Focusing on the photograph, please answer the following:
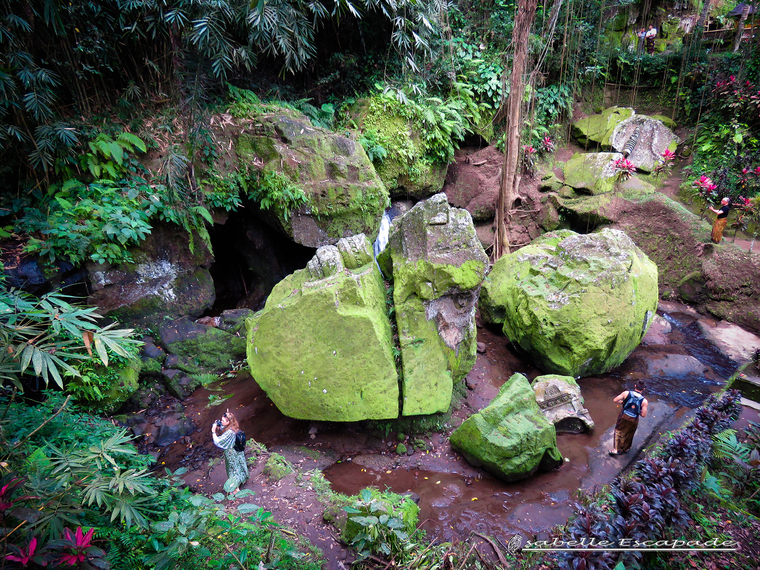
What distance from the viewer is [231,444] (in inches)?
138

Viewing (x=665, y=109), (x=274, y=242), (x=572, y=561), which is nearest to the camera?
(x=572, y=561)

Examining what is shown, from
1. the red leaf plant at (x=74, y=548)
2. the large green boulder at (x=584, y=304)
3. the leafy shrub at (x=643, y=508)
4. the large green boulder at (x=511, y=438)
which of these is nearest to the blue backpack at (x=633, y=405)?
the large green boulder at (x=511, y=438)

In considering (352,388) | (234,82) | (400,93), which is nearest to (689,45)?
(400,93)

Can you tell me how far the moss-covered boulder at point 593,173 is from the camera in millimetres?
9500

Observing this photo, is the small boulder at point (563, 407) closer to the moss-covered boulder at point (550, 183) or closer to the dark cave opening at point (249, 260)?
the dark cave opening at point (249, 260)

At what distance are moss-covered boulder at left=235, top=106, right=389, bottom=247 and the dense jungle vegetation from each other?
0.27 m

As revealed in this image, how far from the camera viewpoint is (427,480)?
4.19 metres

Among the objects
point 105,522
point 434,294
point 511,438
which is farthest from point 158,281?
point 511,438

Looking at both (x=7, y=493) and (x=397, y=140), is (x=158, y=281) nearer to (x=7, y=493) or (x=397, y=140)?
(x=7, y=493)

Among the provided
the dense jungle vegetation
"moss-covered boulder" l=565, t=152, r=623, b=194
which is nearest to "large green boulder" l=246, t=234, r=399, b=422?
the dense jungle vegetation

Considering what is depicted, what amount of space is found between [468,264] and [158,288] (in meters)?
5.15

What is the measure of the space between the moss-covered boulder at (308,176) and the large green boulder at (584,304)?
3.62 metres

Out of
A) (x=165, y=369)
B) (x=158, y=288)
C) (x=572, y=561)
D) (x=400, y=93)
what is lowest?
(x=165, y=369)

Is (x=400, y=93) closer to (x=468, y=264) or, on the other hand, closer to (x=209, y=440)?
(x=468, y=264)
